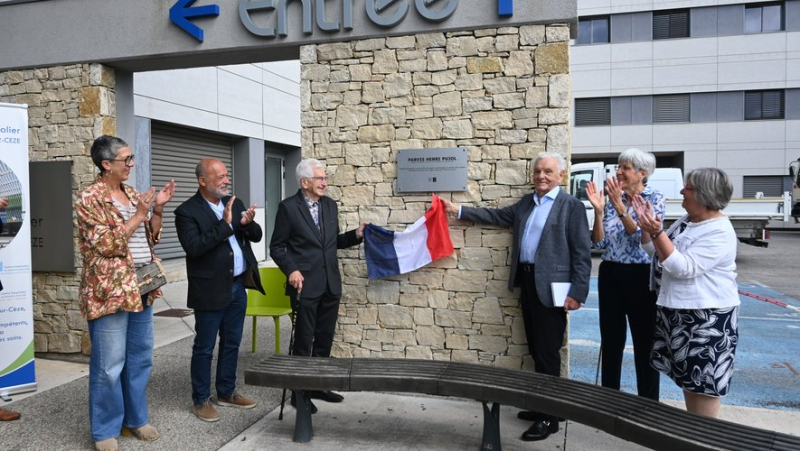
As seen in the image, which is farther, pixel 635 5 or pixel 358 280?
pixel 635 5

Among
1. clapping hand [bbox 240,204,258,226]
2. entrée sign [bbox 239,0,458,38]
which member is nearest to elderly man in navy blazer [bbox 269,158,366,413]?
clapping hand [bbox 240,204,258,226]

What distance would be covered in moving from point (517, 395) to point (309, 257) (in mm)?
1838

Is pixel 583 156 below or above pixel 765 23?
below

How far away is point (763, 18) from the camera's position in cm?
2459

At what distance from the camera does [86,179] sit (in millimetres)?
5762

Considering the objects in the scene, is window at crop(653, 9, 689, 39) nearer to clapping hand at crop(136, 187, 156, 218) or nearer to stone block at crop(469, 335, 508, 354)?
stone block at crop(469, 335, 508, 354)

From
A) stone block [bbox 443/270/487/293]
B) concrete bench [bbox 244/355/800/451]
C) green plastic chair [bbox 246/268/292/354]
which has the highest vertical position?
stone block [bbox 443/270/487/293]

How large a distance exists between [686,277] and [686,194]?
0.48 m

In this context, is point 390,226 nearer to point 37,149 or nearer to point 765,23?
point 37,149

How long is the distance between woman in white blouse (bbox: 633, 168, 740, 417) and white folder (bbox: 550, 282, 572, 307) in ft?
2.55

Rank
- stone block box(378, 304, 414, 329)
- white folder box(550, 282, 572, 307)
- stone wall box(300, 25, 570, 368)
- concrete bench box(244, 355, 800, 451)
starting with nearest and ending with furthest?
concrete bench box(244, 355, 800, 451), white folder box(550, 282, 572, 307), stone wall box(300, 25, 570, 368), stone block box(378, 304, 414, 329)

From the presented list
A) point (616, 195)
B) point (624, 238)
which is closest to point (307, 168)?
point (616, 195)

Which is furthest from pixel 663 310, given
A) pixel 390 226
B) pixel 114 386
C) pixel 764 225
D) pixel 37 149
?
pixel 764 225

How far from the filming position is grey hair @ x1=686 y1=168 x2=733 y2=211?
3107mm
